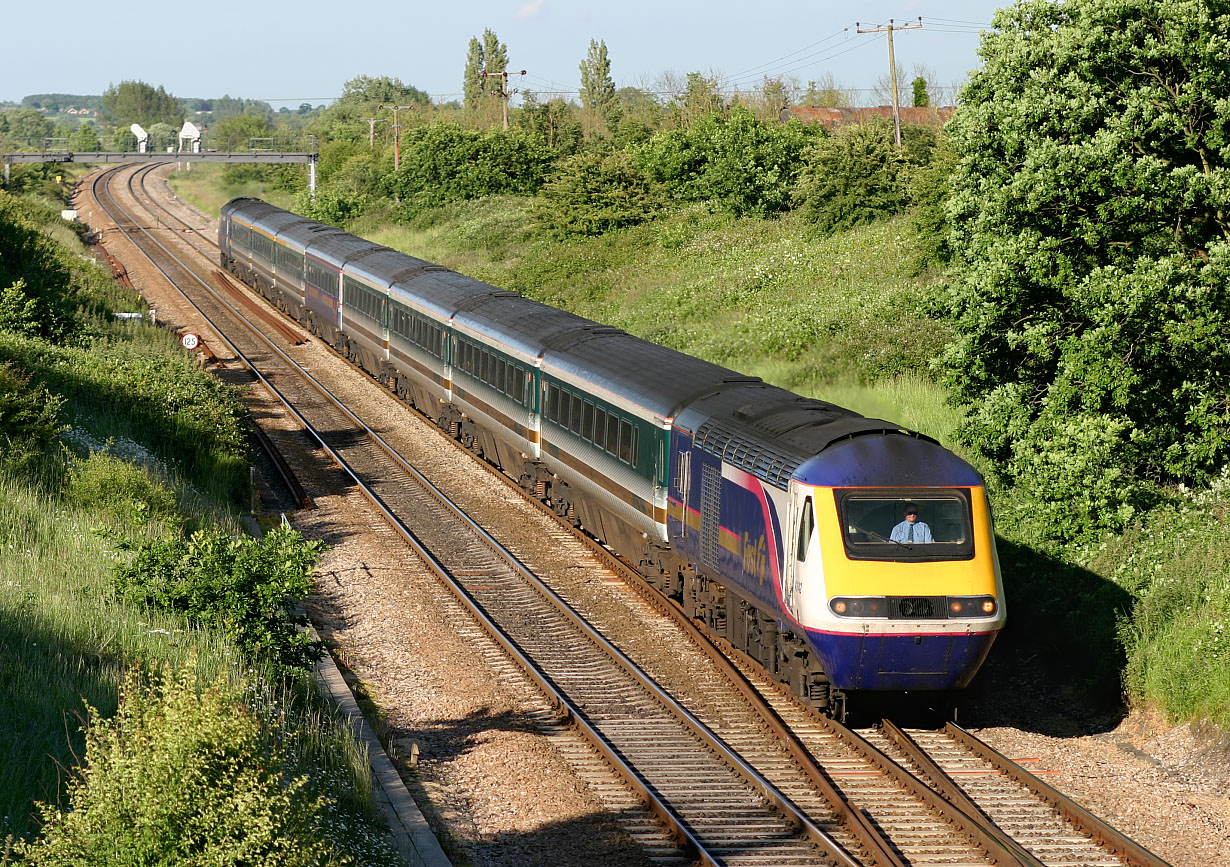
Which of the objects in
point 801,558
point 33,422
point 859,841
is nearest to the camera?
point 859,841

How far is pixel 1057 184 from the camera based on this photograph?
17016 mm

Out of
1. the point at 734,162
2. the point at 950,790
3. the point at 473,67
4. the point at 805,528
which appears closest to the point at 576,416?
the point at 805,528

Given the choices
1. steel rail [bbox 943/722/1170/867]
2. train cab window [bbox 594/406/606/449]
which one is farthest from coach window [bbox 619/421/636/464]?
steel rail [bbox 943/722/1170/867]

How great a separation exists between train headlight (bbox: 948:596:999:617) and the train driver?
0.63 meters

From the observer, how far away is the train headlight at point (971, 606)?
40.8ft

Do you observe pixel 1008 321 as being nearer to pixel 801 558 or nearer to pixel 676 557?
pixel 676 557

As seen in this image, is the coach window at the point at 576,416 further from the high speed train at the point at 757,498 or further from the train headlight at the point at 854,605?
the train headlight at the point at 854,605

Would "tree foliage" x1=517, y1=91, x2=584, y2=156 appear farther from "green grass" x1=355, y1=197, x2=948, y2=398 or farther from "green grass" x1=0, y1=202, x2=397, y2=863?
"green grass" x1=0, y1=202, x2=397, y2=863

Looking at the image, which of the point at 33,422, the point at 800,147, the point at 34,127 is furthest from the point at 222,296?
the point at 34,127

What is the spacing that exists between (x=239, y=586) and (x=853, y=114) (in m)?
71.2

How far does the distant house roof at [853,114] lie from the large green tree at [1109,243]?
166 ft

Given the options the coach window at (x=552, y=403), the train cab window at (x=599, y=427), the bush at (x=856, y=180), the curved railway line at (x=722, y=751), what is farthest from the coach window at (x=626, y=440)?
the bush at (x=856, y=180)

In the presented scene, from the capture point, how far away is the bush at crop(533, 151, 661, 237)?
52438 mm

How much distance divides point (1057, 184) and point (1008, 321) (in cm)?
210
